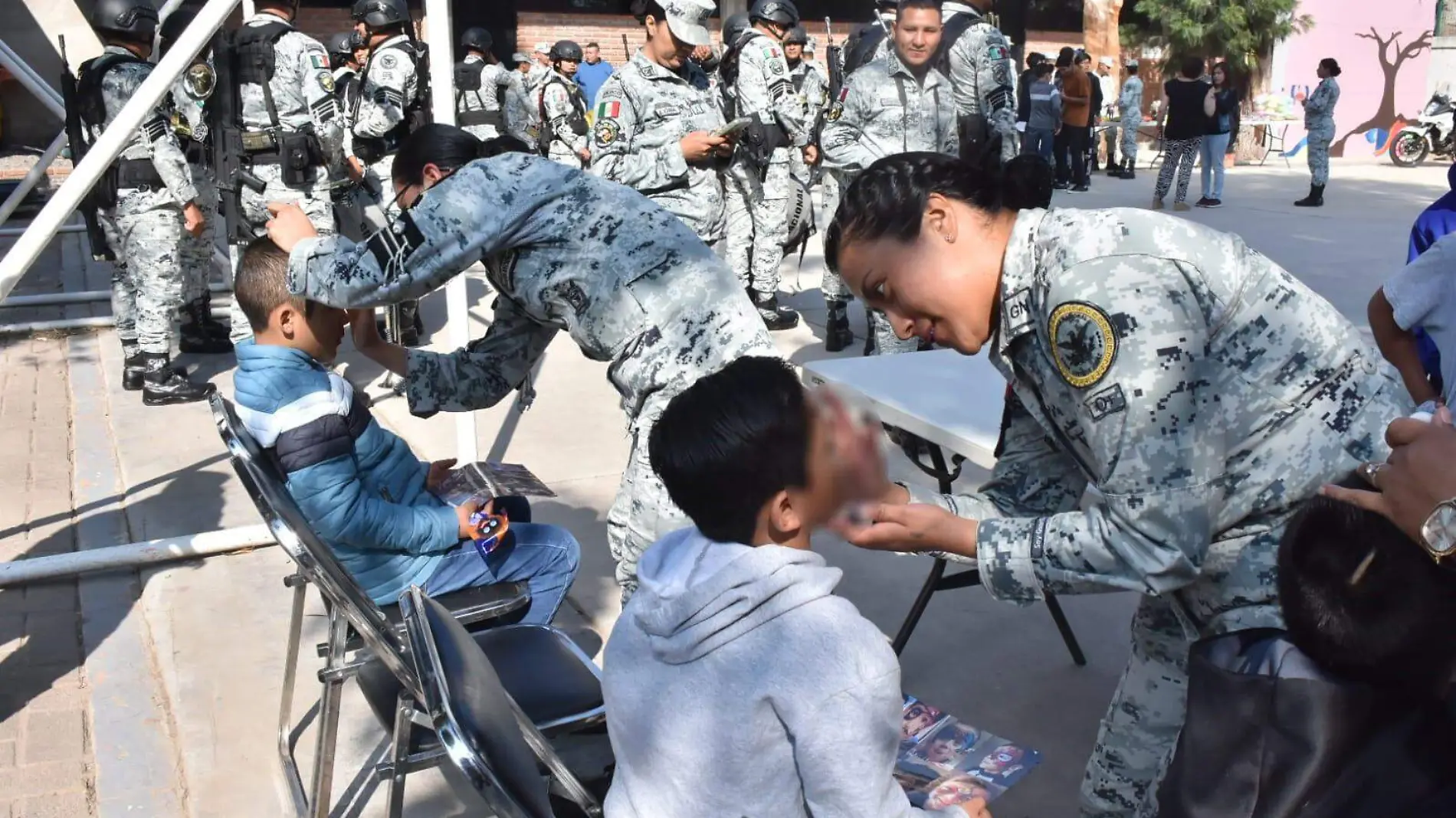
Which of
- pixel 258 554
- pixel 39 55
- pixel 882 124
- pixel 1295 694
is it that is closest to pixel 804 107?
pixel 882 124

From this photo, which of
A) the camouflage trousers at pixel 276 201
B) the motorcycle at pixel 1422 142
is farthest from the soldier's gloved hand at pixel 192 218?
the motorcycle at pixel 1422 142

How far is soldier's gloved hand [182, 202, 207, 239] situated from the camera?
5.92 metres

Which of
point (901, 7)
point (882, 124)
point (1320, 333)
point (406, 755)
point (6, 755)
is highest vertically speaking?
point (901, 7)

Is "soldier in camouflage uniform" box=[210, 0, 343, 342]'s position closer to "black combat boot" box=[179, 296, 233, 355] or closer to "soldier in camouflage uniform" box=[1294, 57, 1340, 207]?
"black combat boot" box=[179, 296, 233, 355]

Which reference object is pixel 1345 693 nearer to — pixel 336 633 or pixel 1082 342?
pixel 1082 342

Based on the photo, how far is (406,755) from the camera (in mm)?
2074

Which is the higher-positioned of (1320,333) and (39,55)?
(39,55)

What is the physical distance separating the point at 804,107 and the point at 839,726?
6.96 meters

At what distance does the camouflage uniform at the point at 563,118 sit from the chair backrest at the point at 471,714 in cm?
858

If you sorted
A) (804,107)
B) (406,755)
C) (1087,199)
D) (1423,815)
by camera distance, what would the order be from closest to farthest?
(1423,815), (406,755), (804,107), (1087,199)

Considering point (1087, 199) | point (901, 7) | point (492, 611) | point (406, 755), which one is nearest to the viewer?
point (406, 755)

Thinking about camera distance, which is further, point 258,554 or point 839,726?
point 258,554

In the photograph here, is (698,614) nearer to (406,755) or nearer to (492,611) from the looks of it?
(406,755)

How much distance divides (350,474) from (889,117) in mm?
4066
